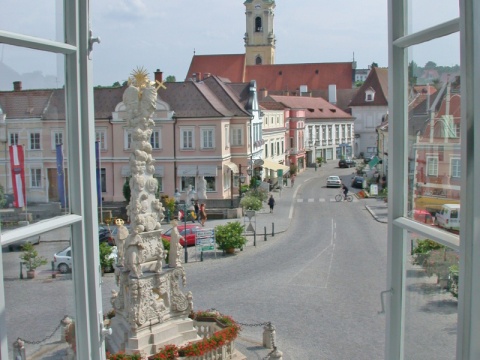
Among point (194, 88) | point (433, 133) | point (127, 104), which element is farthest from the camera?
point (194, 88)

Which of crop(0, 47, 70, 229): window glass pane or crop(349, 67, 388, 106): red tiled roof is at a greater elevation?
crop(349, 67, 388, 106): red tiled roof

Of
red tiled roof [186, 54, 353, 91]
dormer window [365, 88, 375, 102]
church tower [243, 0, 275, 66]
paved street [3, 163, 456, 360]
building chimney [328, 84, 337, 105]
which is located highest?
church tower [243, 0, 275, 66]

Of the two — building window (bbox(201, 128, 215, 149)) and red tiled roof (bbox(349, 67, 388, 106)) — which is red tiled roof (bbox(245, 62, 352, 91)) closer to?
red tiled roof (bbox(349, 67, 388, 106))

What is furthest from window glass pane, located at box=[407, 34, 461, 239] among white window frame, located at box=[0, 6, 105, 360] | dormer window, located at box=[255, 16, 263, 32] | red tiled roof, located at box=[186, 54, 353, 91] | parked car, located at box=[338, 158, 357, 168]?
dormer window, located at box=[255, 16, 263, 32]

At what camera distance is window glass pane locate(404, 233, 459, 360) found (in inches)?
98.7

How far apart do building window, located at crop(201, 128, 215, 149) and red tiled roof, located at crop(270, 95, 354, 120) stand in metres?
22.2

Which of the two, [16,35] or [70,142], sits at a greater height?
[16,35]

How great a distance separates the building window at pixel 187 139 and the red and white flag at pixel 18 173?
3220 cm

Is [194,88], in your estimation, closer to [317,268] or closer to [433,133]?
[317,268]

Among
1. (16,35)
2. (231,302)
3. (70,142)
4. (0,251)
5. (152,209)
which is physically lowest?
(231,302)

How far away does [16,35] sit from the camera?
2.48 metres

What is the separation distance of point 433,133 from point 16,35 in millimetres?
1684

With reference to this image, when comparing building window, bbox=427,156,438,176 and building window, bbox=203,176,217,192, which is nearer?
building window, bbox=427,156,438,176

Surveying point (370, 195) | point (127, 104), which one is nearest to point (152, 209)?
point (127, 104)
